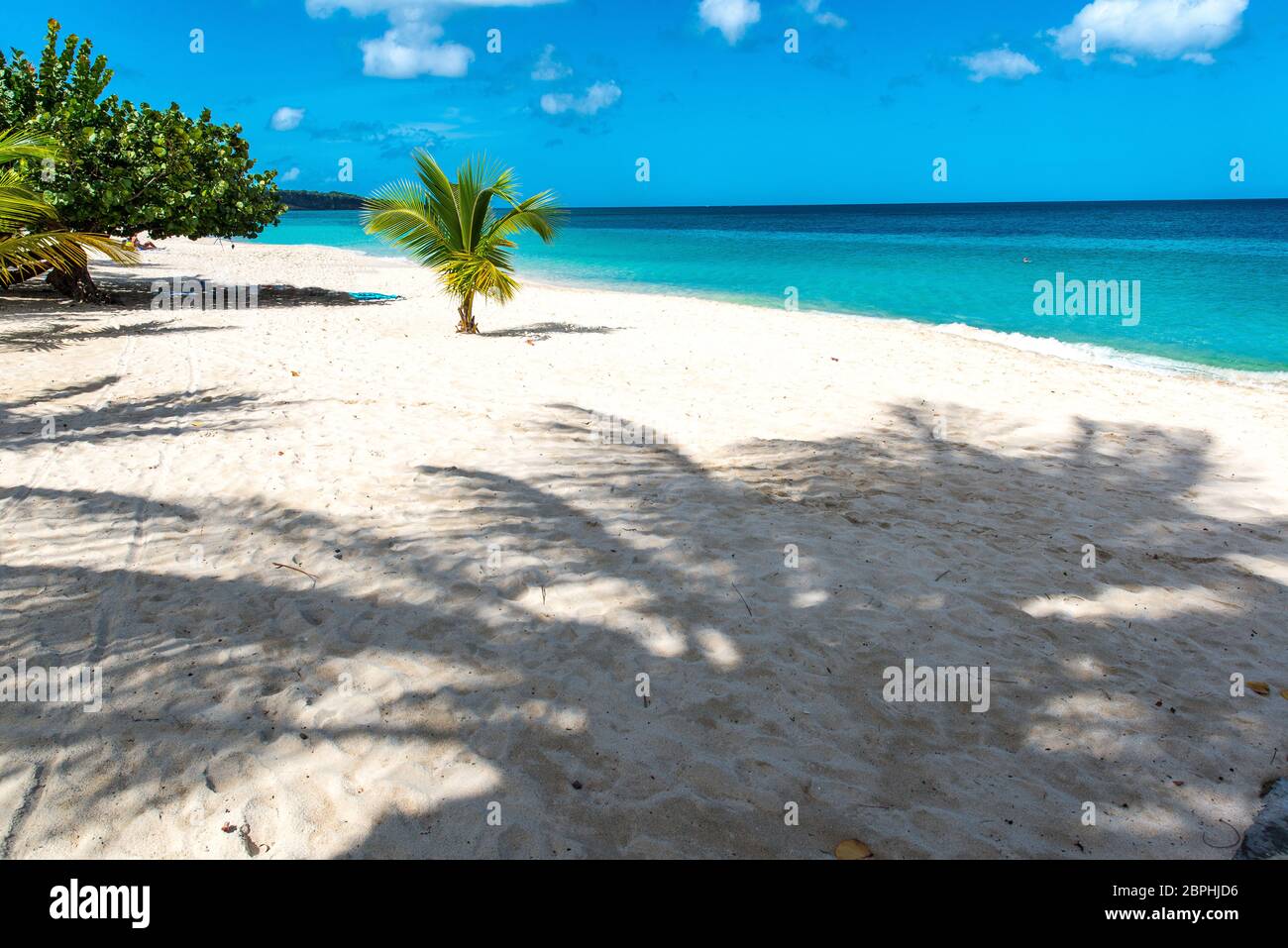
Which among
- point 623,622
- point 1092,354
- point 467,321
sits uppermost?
point 467,321

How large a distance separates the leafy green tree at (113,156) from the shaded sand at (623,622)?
7.17 metres

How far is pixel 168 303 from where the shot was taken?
50.5ft

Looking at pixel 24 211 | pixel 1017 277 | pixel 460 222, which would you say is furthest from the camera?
pixel 1017 277

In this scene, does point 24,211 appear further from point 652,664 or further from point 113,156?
point 652,664

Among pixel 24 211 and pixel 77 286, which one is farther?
pixel 77 286

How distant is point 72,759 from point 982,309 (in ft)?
74.1

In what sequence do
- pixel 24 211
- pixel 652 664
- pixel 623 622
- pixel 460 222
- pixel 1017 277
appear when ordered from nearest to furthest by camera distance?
pixel 652 664 < pixel 623 622 < pixel 24 211 < pixel 460 222 < pixel 1017 277

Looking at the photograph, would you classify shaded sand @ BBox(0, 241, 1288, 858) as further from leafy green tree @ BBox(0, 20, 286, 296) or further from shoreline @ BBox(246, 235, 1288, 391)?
leafy green tree @ BBox(0, 20, 286, 296)

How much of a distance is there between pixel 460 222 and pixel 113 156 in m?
6.93

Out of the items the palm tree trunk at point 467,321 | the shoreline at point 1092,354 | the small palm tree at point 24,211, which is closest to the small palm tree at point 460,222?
the palm tree trunk at point 467,321

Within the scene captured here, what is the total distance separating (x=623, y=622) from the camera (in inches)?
148

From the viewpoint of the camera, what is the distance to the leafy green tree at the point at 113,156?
42.7 ft

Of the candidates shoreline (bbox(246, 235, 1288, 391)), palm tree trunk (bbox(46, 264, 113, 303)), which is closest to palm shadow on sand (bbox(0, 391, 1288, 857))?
shoreline (bbox(246, 235, 1288, 391))

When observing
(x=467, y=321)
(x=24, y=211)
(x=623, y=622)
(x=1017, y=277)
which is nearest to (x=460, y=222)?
(x=467, y=321)
